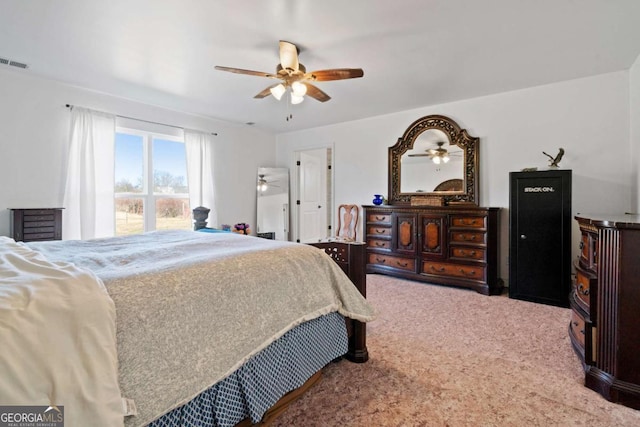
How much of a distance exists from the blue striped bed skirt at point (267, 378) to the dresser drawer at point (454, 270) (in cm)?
249

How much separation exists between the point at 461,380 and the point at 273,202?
4609 millimetres

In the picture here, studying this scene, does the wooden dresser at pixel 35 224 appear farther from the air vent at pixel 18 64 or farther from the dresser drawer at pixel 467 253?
the dresser drawer at pixel 467 253

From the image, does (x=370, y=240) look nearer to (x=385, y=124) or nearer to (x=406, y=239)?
(x=406, y=239)

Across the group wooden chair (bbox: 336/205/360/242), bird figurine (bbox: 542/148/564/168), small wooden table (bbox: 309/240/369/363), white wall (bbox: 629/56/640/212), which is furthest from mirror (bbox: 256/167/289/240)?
white wall (bbox: 629/56/640/212)

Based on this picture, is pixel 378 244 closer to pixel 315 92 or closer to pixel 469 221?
pixel 469 221

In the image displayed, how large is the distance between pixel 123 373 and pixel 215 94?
11.9 feet

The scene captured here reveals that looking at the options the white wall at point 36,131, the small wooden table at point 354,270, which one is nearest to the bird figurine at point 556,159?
the small wooden table at point 354,270

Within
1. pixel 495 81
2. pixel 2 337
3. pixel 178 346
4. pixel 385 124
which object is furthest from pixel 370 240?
pixel 2 337

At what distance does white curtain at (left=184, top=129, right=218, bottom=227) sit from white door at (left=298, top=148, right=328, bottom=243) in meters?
1.73

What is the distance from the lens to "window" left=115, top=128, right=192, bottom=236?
167 inches

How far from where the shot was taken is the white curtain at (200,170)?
479 cm

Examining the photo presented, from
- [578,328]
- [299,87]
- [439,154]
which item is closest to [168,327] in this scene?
[299,87]

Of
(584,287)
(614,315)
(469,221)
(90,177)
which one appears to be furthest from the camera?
(469,221)

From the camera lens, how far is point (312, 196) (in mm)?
6238
